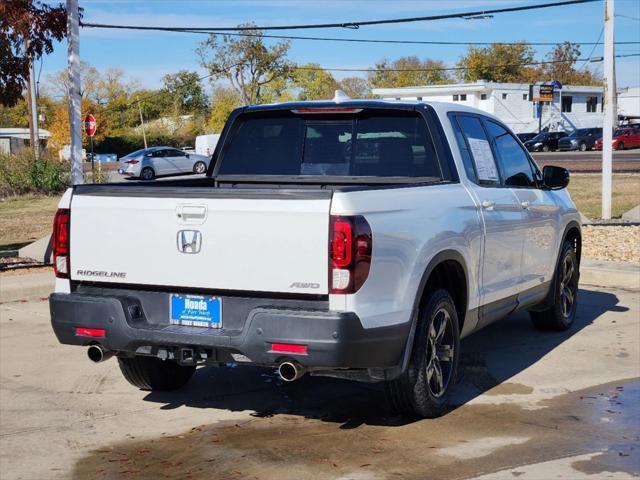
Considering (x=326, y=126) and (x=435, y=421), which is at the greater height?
(x=326, y=126)

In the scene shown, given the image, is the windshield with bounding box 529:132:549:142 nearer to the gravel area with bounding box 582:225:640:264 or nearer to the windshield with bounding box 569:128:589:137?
the windshield with bounding box 569:128:589:137

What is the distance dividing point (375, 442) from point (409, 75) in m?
100

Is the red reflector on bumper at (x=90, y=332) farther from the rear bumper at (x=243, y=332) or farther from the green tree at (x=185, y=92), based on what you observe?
the green tree at (x=185, y=92)

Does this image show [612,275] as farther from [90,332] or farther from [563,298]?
[90,332]

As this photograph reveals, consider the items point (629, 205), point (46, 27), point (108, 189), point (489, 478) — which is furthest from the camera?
point (629, 205)

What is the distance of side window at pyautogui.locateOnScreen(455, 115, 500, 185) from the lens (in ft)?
21.2

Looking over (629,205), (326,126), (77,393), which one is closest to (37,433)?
(77,393)

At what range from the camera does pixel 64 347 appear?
798 centimetres

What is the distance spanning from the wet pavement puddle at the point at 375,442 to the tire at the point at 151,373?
359 mm

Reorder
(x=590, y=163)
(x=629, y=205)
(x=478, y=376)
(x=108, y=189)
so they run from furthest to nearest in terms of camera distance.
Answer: (x=590, y=163), (x=629, y=205), (x=478, y=376), (x=108, y=189)

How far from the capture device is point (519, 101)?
247 ft

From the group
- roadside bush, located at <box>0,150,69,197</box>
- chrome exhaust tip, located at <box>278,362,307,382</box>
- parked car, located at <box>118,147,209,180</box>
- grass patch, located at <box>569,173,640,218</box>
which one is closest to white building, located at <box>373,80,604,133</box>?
parked car, located at <box>118,147,209,180</box>

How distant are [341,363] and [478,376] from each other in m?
2.31

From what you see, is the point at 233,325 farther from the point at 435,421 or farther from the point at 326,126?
the point at 326,126
